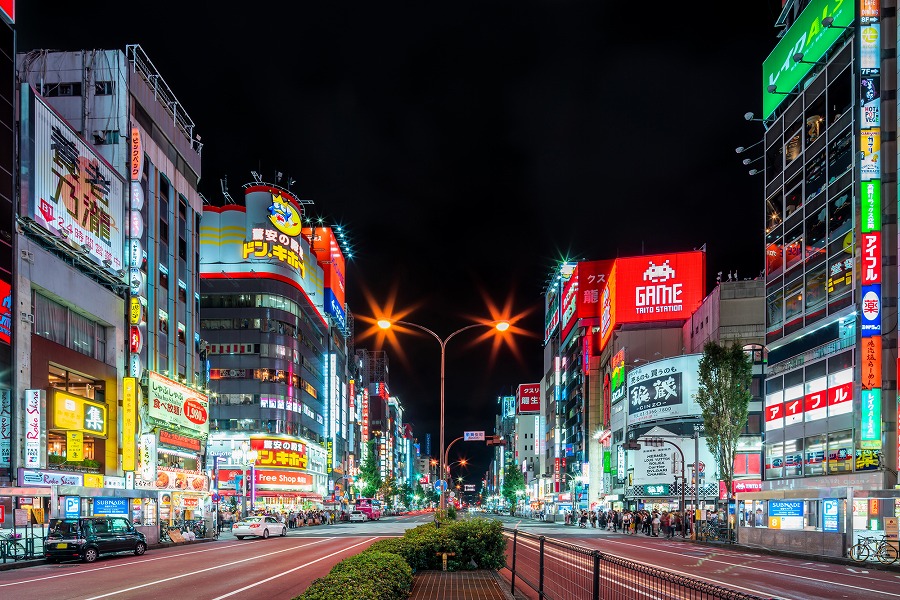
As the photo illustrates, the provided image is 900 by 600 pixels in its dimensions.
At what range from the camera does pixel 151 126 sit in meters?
67.8

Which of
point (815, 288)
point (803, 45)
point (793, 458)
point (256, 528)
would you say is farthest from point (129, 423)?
point (803, 45)

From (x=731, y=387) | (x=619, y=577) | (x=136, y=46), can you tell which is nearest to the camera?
(x=619, y=577)

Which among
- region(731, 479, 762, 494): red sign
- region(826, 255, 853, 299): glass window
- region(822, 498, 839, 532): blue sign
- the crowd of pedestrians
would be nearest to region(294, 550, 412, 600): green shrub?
region(822, 498, 839, 532): blue sign

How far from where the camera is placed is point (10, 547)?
3738 cm

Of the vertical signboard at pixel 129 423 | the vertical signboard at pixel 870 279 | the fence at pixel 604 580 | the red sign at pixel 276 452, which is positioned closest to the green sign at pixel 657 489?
the red sign at pixel 276 452

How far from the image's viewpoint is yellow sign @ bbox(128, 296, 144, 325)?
60.6 m

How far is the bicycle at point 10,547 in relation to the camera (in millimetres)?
34744

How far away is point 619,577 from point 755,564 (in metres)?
27.6

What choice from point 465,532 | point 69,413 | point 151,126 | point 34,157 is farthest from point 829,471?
point 151,126

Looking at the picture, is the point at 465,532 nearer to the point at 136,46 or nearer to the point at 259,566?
the point at 259,566

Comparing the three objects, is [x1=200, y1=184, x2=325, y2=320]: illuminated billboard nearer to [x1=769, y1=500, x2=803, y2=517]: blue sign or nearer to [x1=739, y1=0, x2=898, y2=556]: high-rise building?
[x1=739, y1=0, x2=898, y2=556]: high-rise building

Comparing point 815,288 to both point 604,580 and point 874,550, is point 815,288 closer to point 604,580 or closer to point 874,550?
point 874,550

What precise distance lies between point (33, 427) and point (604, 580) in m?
41.9

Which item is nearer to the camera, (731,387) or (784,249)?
(784,249)
